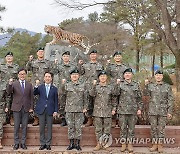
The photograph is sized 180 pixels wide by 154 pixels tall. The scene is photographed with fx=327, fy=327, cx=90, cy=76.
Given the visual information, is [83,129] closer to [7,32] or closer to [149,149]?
[149,149]

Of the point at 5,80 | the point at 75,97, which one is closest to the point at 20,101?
the point at 5,80

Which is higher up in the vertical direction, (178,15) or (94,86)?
(178,15)

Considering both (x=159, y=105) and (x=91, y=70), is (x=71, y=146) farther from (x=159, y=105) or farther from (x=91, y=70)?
(x=159, y=105)

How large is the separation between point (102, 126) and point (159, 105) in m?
1.16

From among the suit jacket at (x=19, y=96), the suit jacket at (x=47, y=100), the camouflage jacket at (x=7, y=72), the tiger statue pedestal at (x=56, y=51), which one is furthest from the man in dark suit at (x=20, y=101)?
the tiger statue pedestal at (x=56, y=51)

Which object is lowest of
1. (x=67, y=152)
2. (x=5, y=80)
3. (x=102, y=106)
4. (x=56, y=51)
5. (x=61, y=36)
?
(x=67, y=152)

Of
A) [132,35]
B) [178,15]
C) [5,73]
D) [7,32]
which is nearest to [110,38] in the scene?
[132,35]

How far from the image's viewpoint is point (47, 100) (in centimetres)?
629

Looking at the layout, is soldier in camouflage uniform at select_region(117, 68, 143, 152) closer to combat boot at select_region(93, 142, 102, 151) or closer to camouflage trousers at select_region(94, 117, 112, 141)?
camouflage trousers at select_region(94, 117, 112, 141)

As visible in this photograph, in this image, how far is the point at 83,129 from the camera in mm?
6773

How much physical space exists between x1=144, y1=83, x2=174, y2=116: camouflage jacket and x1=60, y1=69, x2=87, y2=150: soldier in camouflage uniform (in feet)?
4.31

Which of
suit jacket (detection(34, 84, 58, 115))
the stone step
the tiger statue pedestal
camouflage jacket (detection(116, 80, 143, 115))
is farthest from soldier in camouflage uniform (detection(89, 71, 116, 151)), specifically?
the tiger statue pedestal

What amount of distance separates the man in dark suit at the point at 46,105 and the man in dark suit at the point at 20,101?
0.57ft

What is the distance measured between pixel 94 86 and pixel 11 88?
158 centimetres
